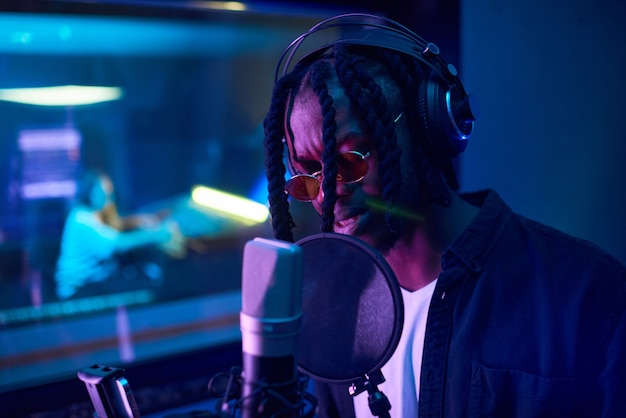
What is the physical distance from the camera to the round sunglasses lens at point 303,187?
4.38ft

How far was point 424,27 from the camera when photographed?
2.28 m

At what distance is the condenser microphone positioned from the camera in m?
0.63

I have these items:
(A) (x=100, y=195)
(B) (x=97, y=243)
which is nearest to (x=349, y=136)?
(B) (x=97, y=243)

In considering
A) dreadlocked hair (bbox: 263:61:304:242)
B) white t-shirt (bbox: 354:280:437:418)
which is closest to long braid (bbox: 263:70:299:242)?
dreadlocked hair (bbox: 263:61:304:242)

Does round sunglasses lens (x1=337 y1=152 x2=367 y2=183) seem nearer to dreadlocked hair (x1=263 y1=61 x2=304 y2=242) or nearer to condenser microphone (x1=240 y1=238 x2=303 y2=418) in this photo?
dreadlocked hair (x1=263 y1=61 x2=304 y2=242)

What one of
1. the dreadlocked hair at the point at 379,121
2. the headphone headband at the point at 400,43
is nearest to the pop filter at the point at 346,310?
the dreadlocked hair at the point at 379,121

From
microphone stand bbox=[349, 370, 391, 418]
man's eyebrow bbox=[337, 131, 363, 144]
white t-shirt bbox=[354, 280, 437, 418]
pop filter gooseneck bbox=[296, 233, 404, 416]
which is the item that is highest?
man's eyebrow bbox=[337, 131, 363, 144]

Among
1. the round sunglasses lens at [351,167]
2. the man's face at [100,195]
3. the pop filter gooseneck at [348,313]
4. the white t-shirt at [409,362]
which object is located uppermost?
the round sunglasses lens at [351,167]

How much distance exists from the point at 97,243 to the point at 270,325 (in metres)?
5.70

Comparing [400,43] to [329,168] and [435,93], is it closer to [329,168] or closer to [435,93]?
[435,93]

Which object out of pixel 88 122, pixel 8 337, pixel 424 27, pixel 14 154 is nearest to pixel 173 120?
pixel 88 122

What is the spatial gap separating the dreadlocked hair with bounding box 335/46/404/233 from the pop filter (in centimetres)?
32

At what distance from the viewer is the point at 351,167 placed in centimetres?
130

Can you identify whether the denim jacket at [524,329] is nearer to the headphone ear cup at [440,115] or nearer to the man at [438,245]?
the man at [438,245]
